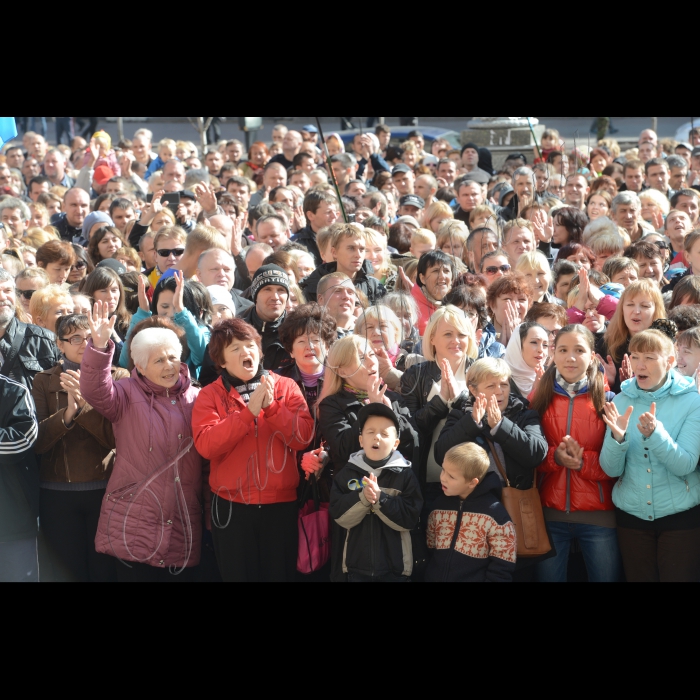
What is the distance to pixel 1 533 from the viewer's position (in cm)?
419

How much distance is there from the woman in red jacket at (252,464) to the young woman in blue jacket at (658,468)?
131cm

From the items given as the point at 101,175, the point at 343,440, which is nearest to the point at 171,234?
the point at 343,440

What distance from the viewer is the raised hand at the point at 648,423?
12.8ft

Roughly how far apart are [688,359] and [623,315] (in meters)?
0.50

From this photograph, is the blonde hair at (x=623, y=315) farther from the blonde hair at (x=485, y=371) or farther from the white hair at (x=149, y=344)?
the white hair at (x=149, y=344)

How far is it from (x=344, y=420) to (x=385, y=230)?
128 inches

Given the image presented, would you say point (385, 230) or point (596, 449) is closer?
point (596, 449)

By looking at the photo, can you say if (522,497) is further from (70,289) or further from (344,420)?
(70,289)

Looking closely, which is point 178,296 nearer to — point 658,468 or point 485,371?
point 485,371

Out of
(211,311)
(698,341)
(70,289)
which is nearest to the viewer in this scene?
(698,341)

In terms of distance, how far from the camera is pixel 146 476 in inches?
166

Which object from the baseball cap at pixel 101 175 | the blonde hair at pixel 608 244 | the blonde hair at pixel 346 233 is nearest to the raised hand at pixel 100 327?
the blonde hair at pixel 346 233

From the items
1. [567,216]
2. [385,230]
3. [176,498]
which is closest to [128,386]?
[176,498]

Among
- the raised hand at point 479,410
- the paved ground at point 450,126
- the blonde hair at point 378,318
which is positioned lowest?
the raised hand at point 479,410
